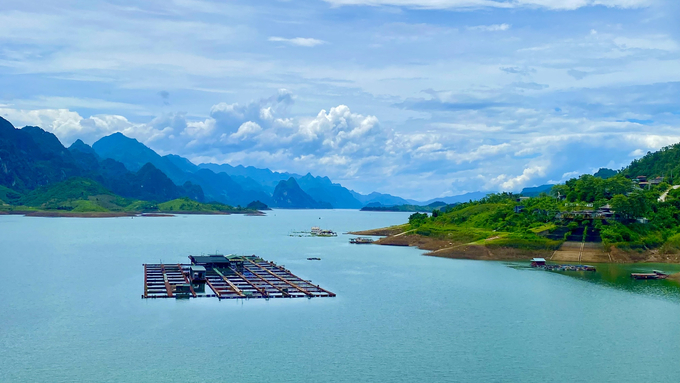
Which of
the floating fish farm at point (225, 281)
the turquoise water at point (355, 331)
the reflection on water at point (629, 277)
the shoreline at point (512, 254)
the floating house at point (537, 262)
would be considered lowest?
the turquoise water at point (355, 331)

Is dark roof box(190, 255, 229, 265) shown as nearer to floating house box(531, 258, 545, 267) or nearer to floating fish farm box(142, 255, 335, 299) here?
floating fish farm box(142, 255, 335, 299)

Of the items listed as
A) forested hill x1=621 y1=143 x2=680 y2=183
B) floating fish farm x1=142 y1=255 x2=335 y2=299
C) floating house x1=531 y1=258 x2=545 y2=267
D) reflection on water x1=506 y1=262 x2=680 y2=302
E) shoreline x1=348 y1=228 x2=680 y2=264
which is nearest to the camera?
floating fish farm x1=142 y1=255 x2=335 y2=299

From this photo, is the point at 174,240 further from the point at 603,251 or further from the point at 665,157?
the point at 665,157

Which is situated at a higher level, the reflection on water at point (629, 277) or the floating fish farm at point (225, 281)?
the reflection on water at point (629, 277)

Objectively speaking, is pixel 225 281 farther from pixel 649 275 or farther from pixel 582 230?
pixel 582 230

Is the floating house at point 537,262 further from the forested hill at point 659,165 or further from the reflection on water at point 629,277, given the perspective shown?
the forested hill at point 659,165

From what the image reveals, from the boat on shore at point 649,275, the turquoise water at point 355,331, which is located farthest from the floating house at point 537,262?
the boat on shore at point 649,275

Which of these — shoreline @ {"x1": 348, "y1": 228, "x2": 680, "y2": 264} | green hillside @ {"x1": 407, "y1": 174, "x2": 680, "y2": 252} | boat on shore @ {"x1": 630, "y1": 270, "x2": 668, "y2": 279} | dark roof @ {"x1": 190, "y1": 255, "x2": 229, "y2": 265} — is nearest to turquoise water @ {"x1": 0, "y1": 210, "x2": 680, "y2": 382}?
boat on shore @ {"x1": 630, "y1": 270, "x2": 668, "y2": 279}
